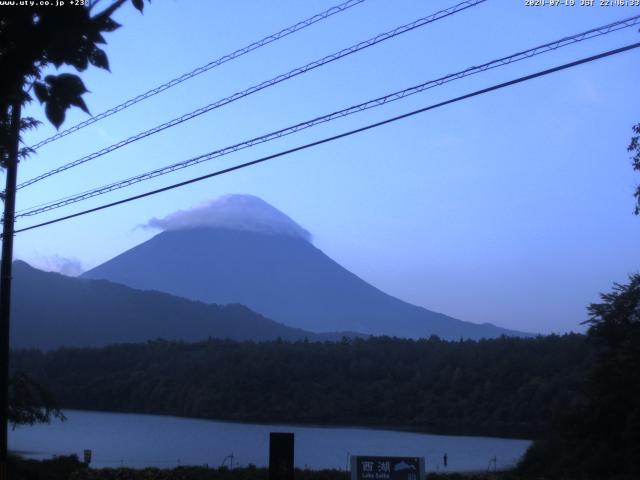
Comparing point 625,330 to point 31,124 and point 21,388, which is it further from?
point 31,124

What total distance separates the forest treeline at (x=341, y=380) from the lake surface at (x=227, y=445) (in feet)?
36.4

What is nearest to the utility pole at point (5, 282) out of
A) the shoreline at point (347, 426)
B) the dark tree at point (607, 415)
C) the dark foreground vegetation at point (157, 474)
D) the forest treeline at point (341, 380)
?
the dark foreground vegetation at point (157, 474)

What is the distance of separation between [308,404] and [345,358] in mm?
8796

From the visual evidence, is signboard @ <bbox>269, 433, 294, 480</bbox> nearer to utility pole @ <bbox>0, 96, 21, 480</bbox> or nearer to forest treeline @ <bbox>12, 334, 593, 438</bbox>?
utility pole @ <bbox>0, 96, 21, 480</bbox>

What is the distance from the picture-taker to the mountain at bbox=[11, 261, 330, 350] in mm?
132500

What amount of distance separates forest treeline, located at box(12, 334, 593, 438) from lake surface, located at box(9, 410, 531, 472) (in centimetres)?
1111

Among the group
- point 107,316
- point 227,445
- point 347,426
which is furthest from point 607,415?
point 107,316

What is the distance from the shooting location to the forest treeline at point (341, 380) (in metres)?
62.4

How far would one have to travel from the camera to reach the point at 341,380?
249 feet

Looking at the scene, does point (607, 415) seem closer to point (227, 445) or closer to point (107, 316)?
point (227, 445)

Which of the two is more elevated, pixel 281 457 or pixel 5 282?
pixel 5 282

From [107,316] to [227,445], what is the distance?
116 metres

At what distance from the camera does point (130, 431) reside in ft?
167

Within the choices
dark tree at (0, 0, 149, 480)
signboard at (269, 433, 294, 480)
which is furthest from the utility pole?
dark tree at (0, 0, 149, 480)
